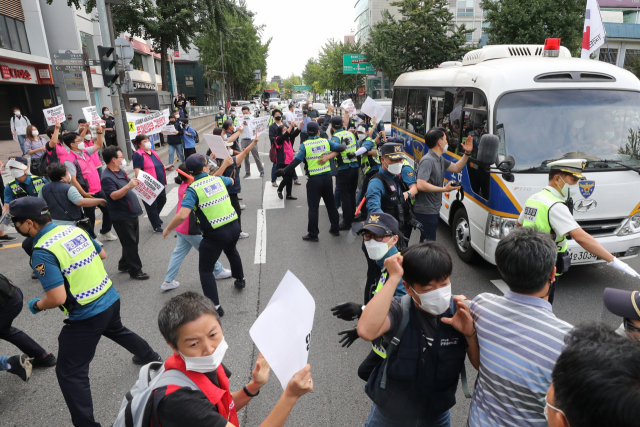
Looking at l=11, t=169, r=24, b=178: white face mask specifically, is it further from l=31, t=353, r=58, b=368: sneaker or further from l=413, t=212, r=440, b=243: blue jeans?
l=413, t=212, r=440, b=243: blue jeans

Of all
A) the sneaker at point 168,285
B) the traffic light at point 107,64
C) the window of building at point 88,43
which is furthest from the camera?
the window of building at point 88,43

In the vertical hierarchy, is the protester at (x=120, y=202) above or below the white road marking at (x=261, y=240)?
above

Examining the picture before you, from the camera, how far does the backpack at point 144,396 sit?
5.16 ft

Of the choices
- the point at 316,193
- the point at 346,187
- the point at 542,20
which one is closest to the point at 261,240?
the point at 316,193

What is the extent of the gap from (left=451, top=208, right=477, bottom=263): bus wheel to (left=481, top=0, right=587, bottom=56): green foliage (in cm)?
1920

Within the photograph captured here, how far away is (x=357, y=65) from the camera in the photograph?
41.8 metres

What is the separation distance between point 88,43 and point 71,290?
30.8 metres

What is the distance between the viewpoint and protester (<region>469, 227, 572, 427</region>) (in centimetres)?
157

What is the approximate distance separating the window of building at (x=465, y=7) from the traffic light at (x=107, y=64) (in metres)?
51.6

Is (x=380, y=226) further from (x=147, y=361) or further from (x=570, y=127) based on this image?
(x=570, y=127)

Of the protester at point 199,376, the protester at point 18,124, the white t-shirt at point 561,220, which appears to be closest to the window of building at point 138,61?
the protester at point 18,124

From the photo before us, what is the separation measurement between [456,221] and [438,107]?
7.77ft

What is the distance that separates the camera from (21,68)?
22.1m

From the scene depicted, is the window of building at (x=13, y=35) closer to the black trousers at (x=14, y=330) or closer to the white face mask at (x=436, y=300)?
the black trousers at (x=14, y=330)
